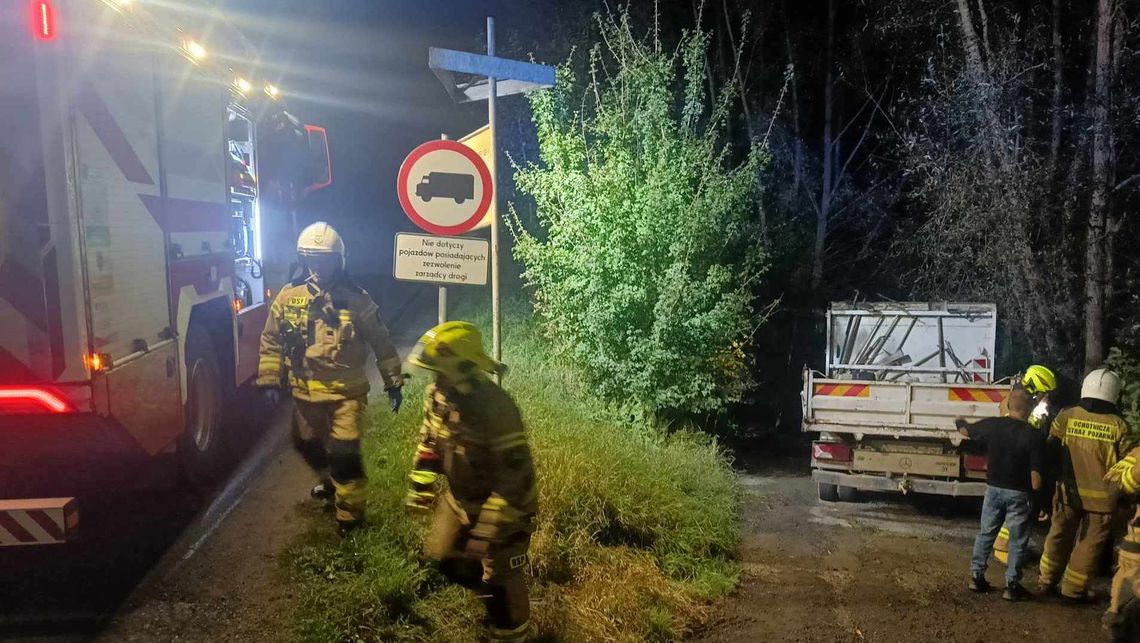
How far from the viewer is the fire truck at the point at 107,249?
3865 millimetres

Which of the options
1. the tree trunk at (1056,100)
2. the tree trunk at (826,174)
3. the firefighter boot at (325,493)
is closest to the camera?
the firefighter boot at (325,493)

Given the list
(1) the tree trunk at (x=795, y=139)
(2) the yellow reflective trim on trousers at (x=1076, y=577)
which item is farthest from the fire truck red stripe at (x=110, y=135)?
(1) the tree trunk at (x=795, y=139)

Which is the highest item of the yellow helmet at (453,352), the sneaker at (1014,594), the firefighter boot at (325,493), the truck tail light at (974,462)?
the yellow helmet at (453,352)

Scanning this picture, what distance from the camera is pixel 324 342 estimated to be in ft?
16.4

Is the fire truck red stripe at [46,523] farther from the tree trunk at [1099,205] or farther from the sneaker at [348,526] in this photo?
the tree trunk at [1099,205]

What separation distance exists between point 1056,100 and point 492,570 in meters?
8.76

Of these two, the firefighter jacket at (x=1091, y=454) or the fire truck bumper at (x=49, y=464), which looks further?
the firefighter jacket at (x=1091, y=454)

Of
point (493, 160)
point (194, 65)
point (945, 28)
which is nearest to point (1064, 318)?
point (945, 28)

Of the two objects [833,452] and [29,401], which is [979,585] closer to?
[833,452]

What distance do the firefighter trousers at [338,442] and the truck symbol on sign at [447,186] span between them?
1.39 metres

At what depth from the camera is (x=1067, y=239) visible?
Result: 9.05 meters

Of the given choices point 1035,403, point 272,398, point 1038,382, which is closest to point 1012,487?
point 1035,403

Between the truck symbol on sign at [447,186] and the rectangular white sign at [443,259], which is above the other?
the truck symbol on sign at [447,186]

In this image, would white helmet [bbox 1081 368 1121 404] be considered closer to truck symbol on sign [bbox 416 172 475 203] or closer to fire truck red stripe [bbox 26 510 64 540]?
truck symbol on sign [bbox 416 172 475 203]
